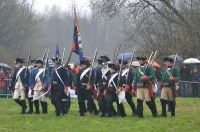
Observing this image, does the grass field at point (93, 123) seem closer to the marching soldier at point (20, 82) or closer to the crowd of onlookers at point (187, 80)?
the marching soldier at point (20, 82)

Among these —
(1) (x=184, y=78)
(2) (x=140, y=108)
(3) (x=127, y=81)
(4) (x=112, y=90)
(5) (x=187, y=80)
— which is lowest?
(2) (x=140, y=108)

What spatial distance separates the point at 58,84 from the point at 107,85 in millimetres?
1505

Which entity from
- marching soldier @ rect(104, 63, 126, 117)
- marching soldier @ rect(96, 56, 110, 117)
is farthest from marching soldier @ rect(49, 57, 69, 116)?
marching soldier @ rect(104, 63, 126, 117)

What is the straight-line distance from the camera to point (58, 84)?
63.8ft

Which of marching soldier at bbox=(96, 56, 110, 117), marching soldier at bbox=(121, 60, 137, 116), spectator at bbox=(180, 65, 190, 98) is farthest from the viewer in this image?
spectator at bbox=(180, 65, 190, 98)

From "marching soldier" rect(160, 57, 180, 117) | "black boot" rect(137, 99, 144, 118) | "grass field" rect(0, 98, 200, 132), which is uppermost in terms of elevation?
"marching soldier" rect(160, 57, 180, 117)

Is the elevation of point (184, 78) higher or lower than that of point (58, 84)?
higher

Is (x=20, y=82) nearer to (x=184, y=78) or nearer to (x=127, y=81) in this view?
(x=127, y=81)

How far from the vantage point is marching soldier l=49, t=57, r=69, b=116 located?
19344 millimetres

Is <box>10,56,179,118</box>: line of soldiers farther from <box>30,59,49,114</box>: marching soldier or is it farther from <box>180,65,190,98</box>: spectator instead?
<box>180,65,190,98</box>: spectator

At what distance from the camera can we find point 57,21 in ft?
330

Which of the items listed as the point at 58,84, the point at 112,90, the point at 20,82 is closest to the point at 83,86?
the point at 58,84

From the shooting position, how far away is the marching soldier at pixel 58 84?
1934 centimetres

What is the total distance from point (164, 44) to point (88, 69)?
22676 millimetres
